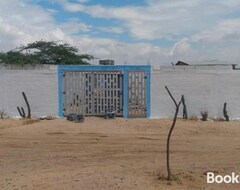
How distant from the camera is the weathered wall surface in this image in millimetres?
17156

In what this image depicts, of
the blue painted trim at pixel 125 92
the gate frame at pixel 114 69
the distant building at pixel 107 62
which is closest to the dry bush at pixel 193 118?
the gate frame at pixel 114 69

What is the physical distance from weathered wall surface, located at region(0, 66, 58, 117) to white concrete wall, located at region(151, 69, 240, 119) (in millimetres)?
4219

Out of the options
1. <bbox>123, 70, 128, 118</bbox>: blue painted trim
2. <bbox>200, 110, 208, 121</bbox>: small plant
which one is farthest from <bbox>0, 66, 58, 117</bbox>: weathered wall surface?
<bbox>200, 110, 208, 121</bbox>: small plant

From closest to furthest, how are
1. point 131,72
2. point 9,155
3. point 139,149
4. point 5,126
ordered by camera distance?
point 9,155, point 139,149, point 5,126, point 131,72

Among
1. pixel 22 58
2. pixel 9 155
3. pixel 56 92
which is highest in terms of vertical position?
pixel 22 58

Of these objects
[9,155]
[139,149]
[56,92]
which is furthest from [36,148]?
[56,92]

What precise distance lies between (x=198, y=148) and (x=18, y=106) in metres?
9.10

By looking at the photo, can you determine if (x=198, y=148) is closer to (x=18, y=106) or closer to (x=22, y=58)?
(x=18, y=106)

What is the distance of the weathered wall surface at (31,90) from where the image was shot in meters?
17.2

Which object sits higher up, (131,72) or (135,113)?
(131,72)

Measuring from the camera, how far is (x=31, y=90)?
17.2m

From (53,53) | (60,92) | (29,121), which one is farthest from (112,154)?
(53,53)

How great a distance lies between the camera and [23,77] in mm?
17234

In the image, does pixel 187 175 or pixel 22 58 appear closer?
pixel 187 175
